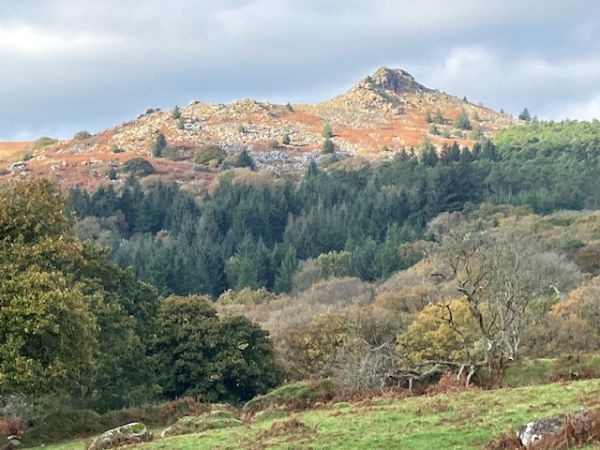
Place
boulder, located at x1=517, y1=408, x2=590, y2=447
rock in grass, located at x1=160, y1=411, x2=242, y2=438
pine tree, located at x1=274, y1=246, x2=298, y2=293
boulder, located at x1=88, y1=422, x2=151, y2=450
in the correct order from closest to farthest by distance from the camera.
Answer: boulder, located at x1=517, y1=408, x2=590, y2=447, boulder, located at x1=88, y1=422, x2=151, y2=450, rock in grass, located at x1=160, y1=411, x2=242, y2=438, pine tree, located at x1=274, y1=246, x2=298, y2=293

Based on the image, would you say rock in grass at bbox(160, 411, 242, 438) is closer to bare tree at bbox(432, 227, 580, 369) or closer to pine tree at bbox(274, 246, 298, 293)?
bare tree at bbox(432, 227, 580, 369)

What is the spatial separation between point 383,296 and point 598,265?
28483 mm

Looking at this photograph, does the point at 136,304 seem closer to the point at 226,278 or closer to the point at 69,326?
the point at 69,326

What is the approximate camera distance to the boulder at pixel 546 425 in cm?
1429

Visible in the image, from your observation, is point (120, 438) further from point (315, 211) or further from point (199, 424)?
point (315, 211)

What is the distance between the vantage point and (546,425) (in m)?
14.7

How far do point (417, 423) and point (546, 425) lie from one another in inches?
185

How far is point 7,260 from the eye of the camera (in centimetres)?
2734

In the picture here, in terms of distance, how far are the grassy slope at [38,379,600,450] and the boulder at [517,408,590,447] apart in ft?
4.81

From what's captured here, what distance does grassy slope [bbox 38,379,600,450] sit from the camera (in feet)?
57.1

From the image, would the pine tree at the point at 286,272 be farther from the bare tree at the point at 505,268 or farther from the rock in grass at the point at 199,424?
the rock in grass at the point at 199,424

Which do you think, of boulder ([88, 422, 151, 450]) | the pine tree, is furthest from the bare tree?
the pine tree

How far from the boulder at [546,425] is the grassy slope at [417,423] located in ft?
4.81

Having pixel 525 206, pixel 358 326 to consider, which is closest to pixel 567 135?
pixel 525 206
